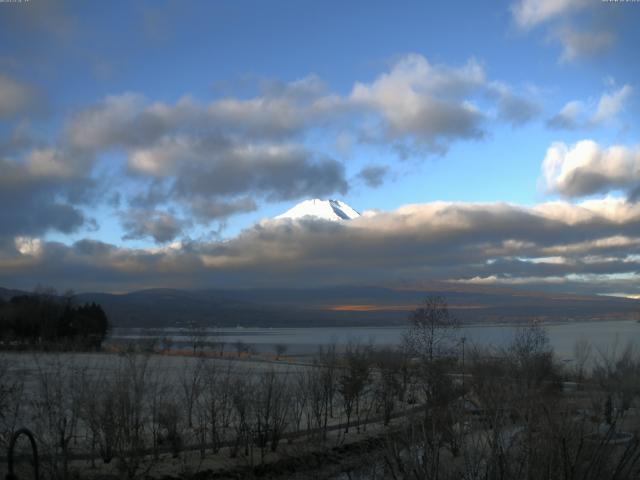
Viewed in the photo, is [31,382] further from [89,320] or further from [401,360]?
[89,320]

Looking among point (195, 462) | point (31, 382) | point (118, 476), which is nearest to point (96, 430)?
point (118, 476)

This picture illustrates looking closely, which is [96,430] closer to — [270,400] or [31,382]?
[270,400]

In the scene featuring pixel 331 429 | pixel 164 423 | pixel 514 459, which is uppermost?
pixel 514 459

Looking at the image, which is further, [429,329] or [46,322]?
[46,322]

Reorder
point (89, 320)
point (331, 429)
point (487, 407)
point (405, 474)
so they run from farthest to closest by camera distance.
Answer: point (89, 320)
point (331, 429)
point (487, 407)
point (405, 474)

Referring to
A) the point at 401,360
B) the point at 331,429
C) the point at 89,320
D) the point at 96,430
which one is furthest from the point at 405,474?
the point at 89,320

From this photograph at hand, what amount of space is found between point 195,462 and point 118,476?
4.38 meters

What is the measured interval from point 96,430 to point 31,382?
28991mm

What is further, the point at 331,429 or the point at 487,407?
the point at 331,429

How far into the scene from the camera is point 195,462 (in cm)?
2853

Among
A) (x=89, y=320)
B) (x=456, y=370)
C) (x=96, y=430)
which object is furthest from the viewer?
(x=89, y=320)

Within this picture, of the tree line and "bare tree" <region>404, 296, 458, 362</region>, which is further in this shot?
the tree line

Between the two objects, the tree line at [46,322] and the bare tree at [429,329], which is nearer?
the bare tree at [429,329]

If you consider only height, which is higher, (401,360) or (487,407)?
(487,407)
